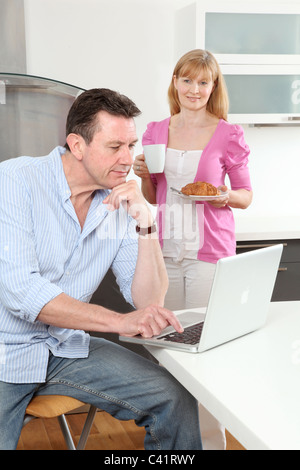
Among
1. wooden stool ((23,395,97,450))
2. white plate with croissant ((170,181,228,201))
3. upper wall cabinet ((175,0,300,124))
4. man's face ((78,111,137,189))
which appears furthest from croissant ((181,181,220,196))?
upper wall cabinet ((175,0,300,124))

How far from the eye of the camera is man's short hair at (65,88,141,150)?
165 centimetres

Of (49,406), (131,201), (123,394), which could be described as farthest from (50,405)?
(131,201)

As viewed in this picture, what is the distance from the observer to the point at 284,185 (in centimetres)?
354

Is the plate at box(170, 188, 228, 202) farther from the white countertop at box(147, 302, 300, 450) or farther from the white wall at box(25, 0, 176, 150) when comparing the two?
the white wall at box(25, 0, 176, 150)

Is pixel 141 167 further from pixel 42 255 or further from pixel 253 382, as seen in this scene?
pixel 253 382

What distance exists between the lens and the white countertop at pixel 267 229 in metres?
2.92

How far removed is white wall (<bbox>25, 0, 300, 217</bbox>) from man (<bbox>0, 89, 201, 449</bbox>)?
148 cm

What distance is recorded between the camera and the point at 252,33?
3057 millimetres

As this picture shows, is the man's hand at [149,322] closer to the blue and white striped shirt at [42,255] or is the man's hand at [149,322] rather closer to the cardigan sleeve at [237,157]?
the blue and white striped shirt at [42,255]

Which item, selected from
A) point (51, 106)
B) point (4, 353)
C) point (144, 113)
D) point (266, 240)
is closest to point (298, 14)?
point (144, 113)

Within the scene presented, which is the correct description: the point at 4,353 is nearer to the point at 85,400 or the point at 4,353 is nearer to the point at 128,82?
the point at 85,400

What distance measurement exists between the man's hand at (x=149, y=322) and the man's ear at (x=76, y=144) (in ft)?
1.67

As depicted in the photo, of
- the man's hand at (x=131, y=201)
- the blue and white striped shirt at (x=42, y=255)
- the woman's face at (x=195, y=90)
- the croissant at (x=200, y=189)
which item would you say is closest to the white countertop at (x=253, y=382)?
the blue and white striped shirt at (x=42, y=255)

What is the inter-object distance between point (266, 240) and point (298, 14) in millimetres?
1181
